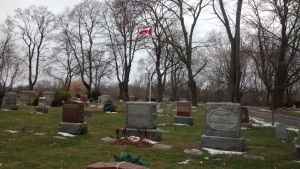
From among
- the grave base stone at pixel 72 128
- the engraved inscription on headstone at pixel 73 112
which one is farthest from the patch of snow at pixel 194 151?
the engraved inscription on headstone at pixel 73 112

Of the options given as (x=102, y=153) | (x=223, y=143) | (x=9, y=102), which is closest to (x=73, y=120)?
(x=102, y=153)

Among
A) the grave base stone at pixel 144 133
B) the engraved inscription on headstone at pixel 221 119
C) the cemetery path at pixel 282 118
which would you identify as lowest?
the grave base stone at pixel 144 133

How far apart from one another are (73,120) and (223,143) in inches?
218

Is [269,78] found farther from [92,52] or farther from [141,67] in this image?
[141,67]

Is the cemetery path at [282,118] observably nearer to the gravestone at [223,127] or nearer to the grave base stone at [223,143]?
the gravestone at [223,127]

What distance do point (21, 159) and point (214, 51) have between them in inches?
2118

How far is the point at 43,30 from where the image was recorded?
179ft

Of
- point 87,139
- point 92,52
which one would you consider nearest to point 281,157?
point 87,139

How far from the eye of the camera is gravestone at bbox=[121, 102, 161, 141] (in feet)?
43.4

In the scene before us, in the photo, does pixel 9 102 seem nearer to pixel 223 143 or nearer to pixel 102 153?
pixel 102 153

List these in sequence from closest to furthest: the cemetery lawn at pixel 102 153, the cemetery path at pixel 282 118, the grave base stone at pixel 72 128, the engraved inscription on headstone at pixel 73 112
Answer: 1. the cemetery lawn at pixel 102 153
2. the grave base stone at pixel 72 128
3. the engraved inscription on headstone at pixel 73 112
4. the cemetery path at pixel 282 118

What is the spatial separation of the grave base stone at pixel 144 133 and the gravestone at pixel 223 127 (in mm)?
1753

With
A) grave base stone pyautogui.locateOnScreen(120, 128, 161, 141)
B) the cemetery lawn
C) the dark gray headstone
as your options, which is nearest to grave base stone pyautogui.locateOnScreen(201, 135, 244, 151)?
the cemetery lawn

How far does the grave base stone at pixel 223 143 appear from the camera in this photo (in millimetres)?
11680
